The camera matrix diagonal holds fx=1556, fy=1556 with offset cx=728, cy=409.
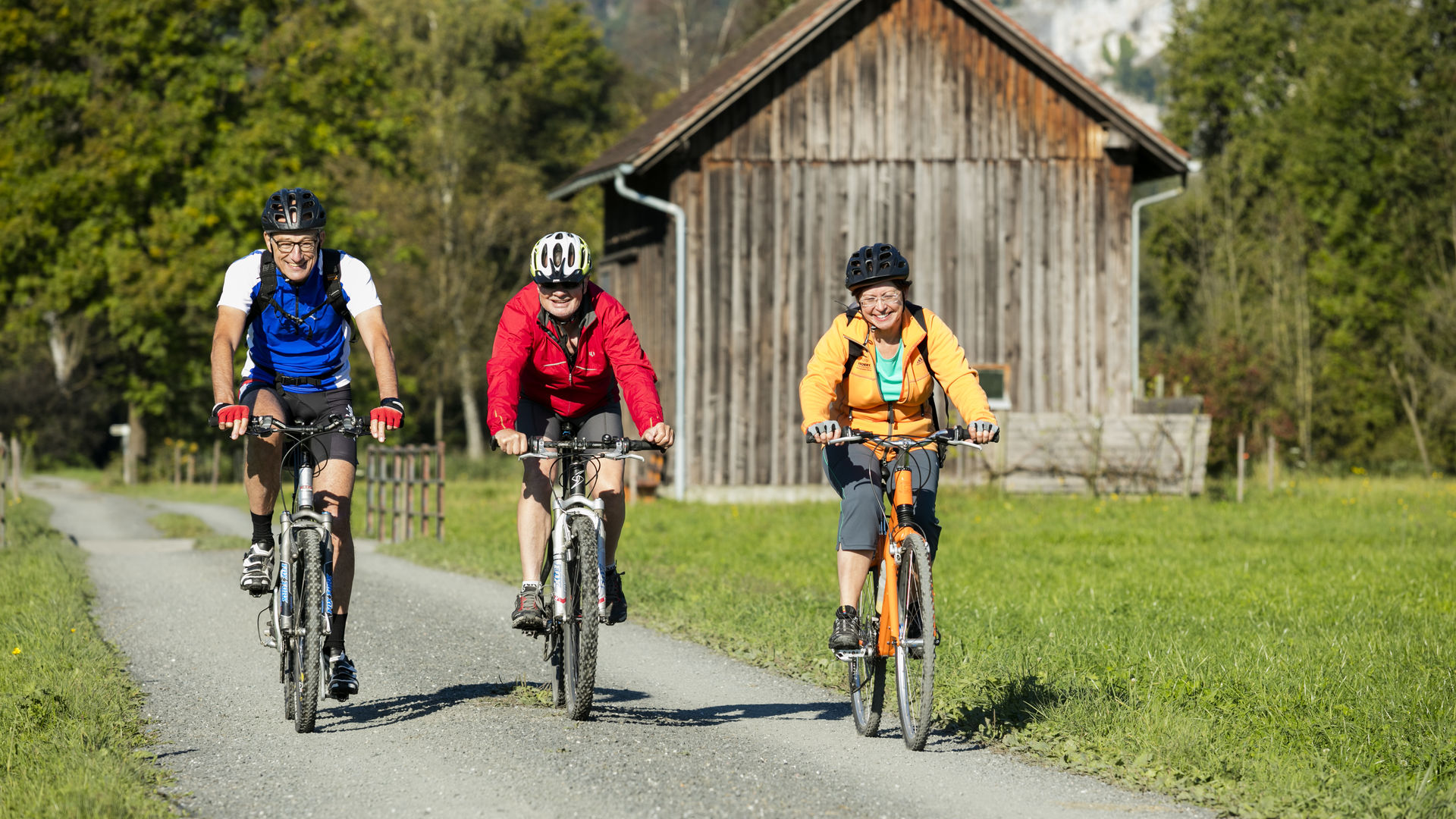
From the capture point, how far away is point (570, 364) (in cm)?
675

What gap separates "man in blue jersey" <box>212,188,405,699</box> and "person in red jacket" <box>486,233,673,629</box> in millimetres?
521

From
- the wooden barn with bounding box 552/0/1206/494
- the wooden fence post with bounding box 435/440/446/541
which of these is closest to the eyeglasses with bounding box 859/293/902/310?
the wooden fence post with bounding box 435/440/446/541

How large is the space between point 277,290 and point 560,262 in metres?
1.19

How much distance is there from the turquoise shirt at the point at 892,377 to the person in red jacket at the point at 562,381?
914 mm

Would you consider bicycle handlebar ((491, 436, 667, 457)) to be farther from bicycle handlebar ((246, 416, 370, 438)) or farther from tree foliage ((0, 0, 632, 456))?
tree foliage ((0, 0, 632, 456))

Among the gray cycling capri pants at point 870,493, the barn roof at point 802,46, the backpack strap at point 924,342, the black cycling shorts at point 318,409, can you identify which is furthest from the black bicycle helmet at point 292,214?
the barn roof at point 802,46

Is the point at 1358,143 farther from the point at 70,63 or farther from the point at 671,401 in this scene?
the point at 70,63

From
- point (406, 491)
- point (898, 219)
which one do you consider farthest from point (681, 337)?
point (406, 491)

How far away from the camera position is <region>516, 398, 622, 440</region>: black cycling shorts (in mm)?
6844

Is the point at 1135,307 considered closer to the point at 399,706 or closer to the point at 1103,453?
the point at 1103,453

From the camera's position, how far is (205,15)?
115 ft

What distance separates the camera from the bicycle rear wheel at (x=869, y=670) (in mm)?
6418

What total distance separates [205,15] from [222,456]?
14235 mm

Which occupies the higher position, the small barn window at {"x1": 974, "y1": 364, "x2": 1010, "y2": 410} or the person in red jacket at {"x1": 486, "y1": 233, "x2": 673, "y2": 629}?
the small barn window at {"x1": 974, "y1": 364, "x2": 1010, "y2": 410}
